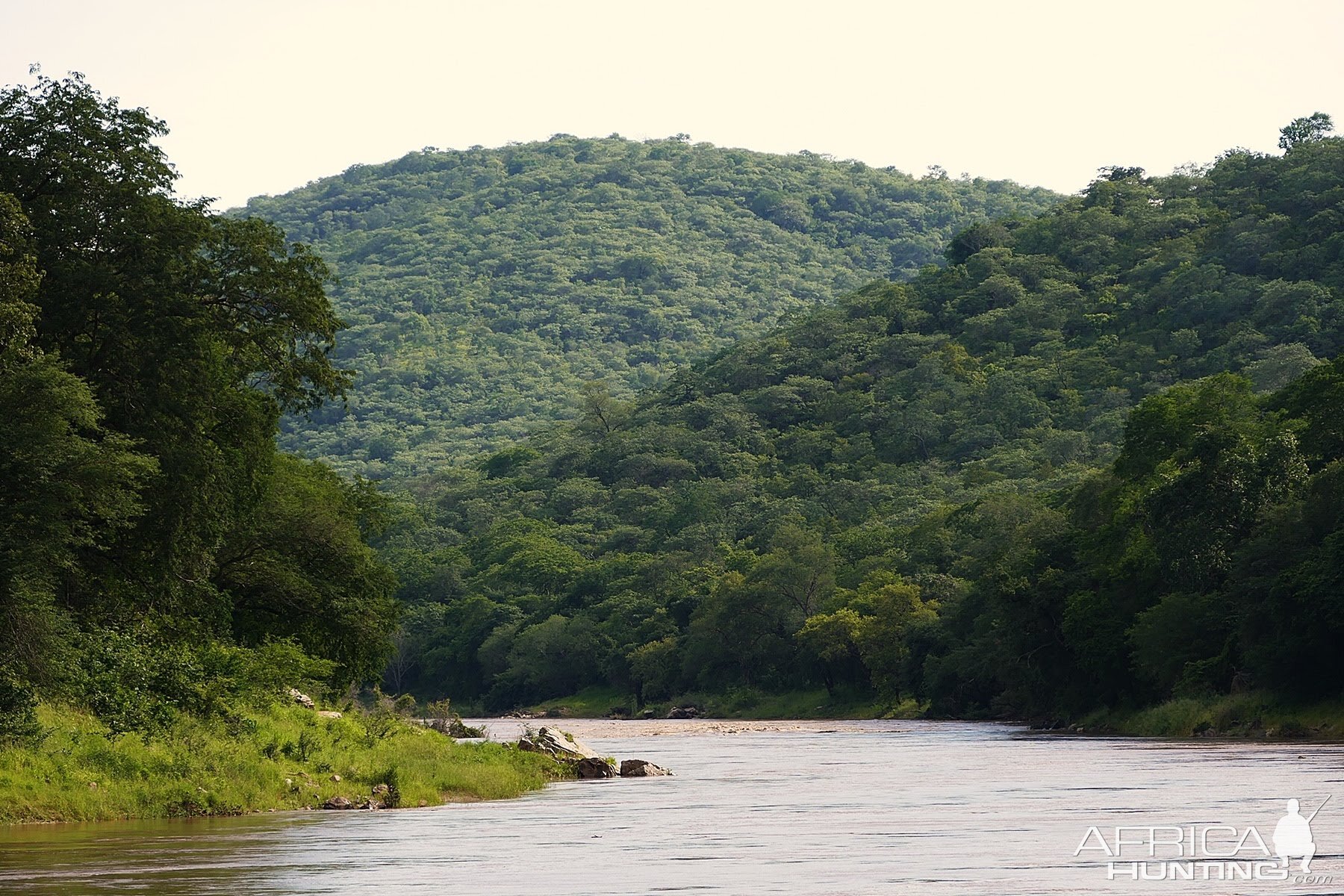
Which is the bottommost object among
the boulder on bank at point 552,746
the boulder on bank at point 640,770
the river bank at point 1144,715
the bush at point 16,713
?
the river bank at point 1144,715

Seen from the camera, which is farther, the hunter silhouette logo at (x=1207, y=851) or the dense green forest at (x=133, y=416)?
the dense green forest at (x=133, y=416)

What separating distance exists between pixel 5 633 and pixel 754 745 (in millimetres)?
41852

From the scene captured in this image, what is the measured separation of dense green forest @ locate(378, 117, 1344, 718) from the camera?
69875 mm

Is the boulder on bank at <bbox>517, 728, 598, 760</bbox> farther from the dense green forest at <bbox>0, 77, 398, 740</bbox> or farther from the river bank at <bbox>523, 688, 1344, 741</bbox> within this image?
the river bank at <bbox>523, 688, 1344, 741</bbox>

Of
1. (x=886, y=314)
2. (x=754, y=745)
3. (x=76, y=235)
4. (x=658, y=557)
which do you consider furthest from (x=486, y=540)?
(x=76, y=235)

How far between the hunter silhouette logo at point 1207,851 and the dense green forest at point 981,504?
32.9 meters

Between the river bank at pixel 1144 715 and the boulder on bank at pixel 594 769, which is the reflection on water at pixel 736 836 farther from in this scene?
→ the river bank at pixel 1144 715

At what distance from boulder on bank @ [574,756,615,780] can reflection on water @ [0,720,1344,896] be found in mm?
1576

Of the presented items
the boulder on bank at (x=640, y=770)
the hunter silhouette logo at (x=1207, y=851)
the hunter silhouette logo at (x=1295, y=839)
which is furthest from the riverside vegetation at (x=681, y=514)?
the hunter silhouette logo at (x=1295, y=839)

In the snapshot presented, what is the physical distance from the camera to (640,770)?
162 ft

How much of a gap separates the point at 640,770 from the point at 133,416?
17.2 metres

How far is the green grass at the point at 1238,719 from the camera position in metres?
60.0

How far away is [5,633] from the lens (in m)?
33.3

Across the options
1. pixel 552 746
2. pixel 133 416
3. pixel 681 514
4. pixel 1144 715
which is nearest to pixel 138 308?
pixel 133 416
